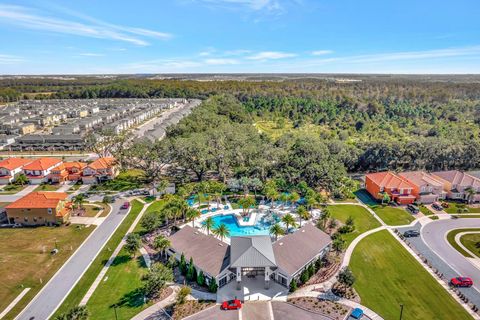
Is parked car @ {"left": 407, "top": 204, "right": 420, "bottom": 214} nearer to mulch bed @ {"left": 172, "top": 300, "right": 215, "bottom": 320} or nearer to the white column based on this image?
the white column

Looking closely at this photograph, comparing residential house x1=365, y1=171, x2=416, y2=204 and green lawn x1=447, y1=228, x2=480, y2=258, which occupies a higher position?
residential house x1=365, y1=171, x2=416, y2=204

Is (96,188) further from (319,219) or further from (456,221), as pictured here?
(456,221)

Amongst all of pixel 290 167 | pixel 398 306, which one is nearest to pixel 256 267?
pixel 398 306

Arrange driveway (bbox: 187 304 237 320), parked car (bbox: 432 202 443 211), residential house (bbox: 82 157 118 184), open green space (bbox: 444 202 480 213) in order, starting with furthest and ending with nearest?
residential house (bbox: 82 157 118 184), parked car (bbox: 432 202 443 211), open green space (bbox: 444 202 480 213), driveway (bbox: 187 304 237 320)

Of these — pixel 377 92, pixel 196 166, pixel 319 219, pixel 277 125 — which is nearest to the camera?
pixel 319 219

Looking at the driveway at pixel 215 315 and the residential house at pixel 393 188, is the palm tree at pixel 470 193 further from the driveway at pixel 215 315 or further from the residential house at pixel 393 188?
the driveway at pixel 215 315

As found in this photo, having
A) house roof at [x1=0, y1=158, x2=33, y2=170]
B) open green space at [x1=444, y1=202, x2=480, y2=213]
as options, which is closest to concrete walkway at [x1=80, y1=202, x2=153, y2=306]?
house roof at [x1=0, y1=158, x2=33, y2=170]
